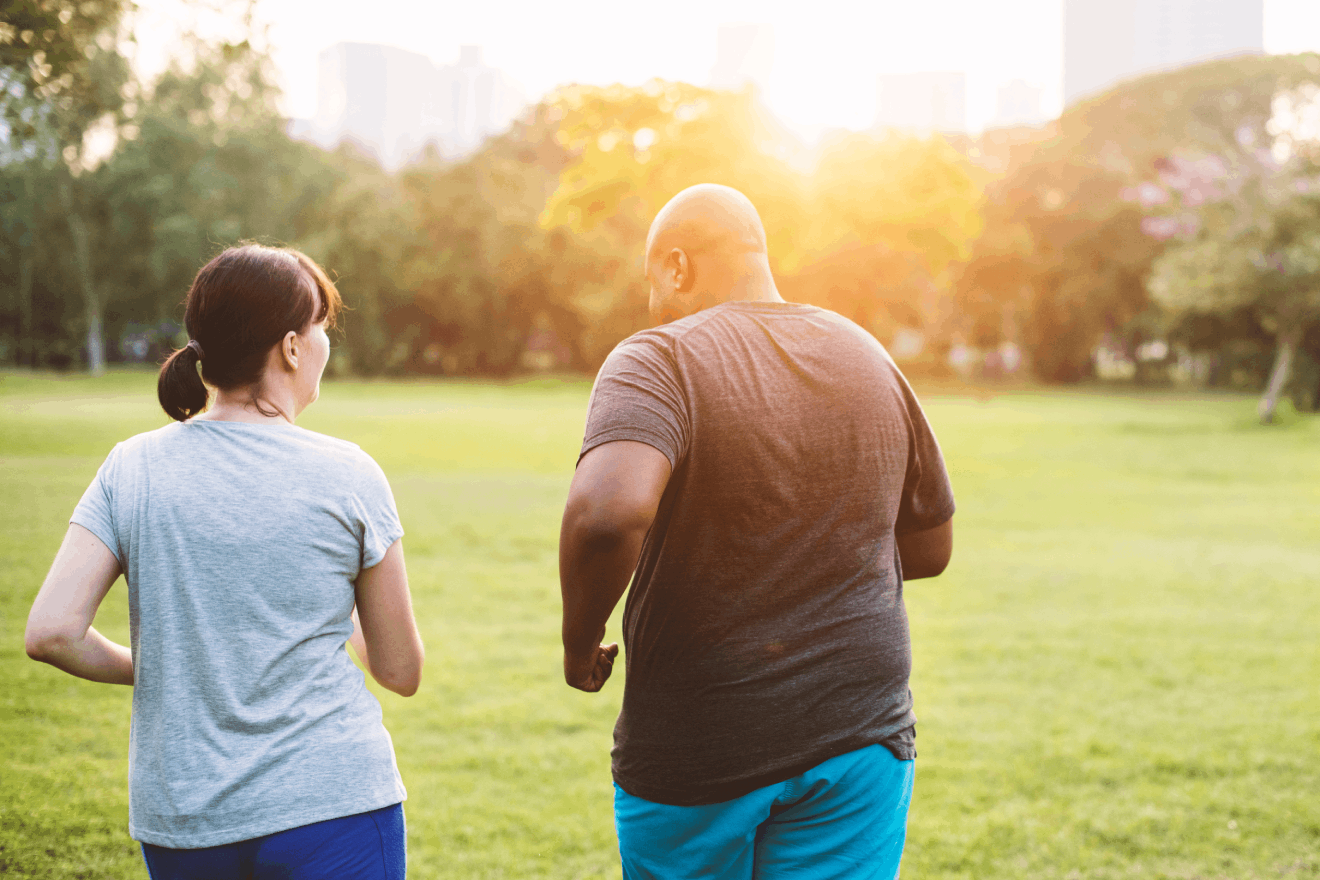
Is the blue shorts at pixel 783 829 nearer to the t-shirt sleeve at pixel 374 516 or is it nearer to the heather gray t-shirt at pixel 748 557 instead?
the heather gray t-shirt at pixel 748 557

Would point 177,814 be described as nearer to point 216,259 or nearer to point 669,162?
point 216,259

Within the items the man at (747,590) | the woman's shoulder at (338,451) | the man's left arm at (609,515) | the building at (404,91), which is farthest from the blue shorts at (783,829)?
the building at (404,91)

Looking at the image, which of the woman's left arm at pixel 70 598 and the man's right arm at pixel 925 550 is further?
the man's right arm at pixel 925 550

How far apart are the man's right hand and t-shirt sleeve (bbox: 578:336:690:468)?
0.42 m

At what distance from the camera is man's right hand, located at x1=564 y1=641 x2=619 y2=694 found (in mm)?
1874

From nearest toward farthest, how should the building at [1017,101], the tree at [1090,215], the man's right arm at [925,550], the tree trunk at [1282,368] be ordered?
the man's right arm at [925,550] → the tree trunk at [1282,368] → the tree at [1090,215] → the building at [1017,101]

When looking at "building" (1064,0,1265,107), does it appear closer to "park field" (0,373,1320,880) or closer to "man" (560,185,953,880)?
"park field" (0,373,1320,880)

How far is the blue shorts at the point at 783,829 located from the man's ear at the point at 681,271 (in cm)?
94

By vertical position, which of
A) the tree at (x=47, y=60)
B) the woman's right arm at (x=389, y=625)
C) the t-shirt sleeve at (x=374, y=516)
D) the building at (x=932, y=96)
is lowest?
the woman's right arm at (x=389, y=625)

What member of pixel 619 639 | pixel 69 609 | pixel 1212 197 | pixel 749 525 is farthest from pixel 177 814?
pixel 1212 197

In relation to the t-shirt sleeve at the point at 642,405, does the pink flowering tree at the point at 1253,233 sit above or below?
above

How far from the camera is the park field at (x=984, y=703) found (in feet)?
13.2

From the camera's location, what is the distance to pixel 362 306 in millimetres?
46562

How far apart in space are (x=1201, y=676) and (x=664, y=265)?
5.84 meters
